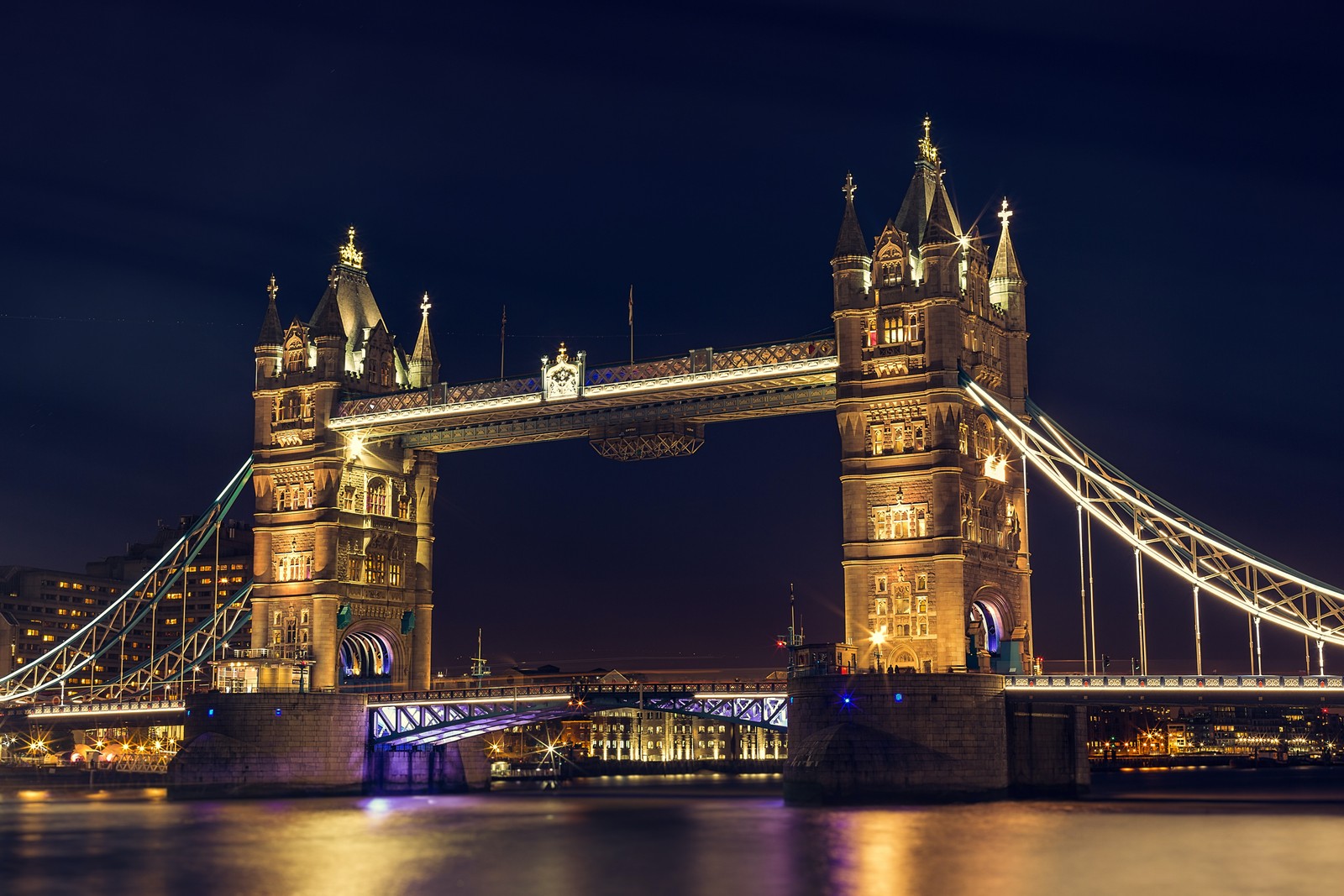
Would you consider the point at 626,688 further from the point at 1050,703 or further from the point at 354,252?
the point at 354,252

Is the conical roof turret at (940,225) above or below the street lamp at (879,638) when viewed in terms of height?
above

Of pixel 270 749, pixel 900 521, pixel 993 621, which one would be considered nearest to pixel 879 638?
pixel 900 521

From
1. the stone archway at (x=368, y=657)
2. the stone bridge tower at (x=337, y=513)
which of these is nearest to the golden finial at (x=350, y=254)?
the stone bridge tower at (x=337, y=513)

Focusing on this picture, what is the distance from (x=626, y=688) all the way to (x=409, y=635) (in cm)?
2047

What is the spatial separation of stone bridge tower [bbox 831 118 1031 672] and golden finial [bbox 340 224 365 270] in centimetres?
3620

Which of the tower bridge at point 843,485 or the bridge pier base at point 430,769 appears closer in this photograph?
the tower bridge at point 843,485

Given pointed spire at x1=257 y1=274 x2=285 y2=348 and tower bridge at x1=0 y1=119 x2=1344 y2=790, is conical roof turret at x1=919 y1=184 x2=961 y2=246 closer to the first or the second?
tower bridge at x1=0 y1=119 x2=1344 y2=790

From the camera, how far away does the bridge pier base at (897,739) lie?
74.8 m

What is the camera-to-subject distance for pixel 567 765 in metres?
182

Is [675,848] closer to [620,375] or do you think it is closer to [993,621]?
[993,621]

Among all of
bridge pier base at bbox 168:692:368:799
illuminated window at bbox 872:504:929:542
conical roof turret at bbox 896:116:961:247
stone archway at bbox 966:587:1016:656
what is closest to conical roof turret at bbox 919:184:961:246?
conical roof turret at bbox 896:116:961:247

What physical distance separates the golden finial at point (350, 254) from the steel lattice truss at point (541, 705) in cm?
2805

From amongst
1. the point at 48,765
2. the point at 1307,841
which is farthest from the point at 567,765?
the point at 1307,841

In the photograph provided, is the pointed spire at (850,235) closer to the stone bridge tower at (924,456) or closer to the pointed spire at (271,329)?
the stone bridge tower at (924,456)
